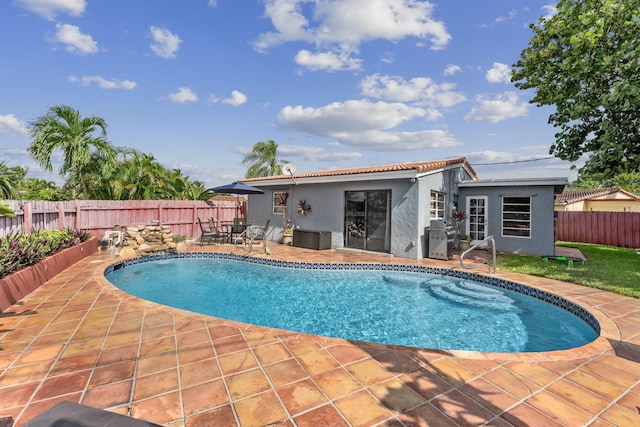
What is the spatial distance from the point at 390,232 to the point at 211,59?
36.0ft

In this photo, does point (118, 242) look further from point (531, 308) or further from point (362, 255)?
point (531, 308)

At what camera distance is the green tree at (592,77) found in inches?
327

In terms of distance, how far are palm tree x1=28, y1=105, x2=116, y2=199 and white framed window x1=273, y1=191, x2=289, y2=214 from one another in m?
8.06

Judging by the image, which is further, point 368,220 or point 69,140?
point 69,140

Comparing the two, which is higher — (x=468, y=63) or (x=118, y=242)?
(x=468, y=63)

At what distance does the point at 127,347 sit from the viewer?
11.2 ft

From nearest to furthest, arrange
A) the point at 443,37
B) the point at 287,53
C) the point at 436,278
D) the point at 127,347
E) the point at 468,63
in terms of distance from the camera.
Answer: the point at 127,347
the point at 436,278
the point at 443,37
the point at 468,63
the point at 287,53

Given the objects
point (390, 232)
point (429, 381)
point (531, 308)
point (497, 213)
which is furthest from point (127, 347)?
point (497, 213)

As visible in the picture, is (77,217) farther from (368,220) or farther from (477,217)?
(477,217)

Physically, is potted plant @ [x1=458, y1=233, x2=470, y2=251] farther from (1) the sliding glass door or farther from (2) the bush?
(2) the bush

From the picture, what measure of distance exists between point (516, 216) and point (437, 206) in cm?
337

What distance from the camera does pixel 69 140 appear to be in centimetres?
1270

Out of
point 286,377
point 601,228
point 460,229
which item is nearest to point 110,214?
point 286,377

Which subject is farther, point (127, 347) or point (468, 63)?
point (468, 63)
